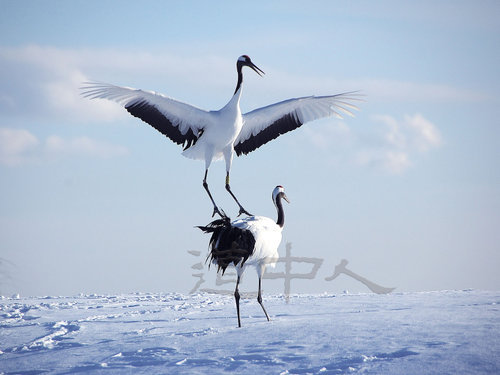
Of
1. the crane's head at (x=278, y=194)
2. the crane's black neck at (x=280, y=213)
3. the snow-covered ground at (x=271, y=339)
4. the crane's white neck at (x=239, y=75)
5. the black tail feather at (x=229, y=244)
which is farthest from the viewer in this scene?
the crane's white neck at (x=239, y=75)

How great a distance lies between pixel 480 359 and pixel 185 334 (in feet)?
11.1

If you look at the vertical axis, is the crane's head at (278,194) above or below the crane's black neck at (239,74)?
below

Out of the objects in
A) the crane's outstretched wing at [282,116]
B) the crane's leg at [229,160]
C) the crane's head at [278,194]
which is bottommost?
the crane's head at [278,194]

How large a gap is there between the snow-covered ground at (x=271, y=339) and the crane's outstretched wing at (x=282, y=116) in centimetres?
276

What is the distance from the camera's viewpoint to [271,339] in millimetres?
6555

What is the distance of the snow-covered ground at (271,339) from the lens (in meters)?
5.69

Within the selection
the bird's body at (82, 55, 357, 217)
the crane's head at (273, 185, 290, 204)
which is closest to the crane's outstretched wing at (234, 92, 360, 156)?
the bird's body at (82, 55, 357, 217)

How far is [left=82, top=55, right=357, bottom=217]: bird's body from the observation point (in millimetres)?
9141

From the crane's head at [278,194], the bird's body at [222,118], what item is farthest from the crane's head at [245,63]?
the crane's head at [278,194]

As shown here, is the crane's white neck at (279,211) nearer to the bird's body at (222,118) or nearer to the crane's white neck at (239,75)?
the bird's body at (222,118)

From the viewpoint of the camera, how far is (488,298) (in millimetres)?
9969

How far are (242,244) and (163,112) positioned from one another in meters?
3.02

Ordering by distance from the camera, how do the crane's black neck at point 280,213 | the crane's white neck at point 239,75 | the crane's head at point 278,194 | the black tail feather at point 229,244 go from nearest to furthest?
the black tail feather at point 229,244 < the crane's black neck at point 280,213 < the crane's head at point 278,194 < the crane's white neck at point 239,75

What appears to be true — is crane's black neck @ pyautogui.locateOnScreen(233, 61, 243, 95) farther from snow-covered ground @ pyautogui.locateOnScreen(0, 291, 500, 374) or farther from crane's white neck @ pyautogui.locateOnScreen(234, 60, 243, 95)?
snow-covered ground @ pyautogui.locateOnScreen(0, 291, 500, 374)
